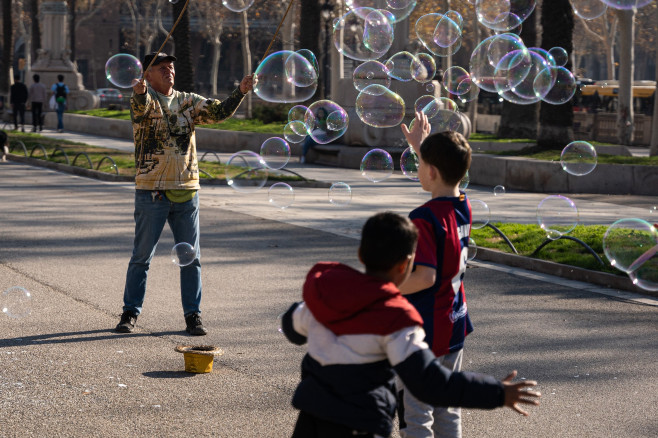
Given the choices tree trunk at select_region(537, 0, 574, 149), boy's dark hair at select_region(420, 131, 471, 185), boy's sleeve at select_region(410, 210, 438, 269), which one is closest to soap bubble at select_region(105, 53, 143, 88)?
boy's dark hair at select_region(420, 131, 471, 185)

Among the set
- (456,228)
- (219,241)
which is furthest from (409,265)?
(219,241)

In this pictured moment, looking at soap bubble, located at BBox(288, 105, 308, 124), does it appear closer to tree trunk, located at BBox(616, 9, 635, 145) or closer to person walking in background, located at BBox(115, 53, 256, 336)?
person walking in background, located at BBox(115, 53, 256, 336)

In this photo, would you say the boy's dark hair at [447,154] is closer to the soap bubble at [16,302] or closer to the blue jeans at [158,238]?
the blue jeans at [158,238]

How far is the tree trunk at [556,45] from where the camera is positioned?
19.0 metres

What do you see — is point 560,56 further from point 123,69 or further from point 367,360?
point 367,360

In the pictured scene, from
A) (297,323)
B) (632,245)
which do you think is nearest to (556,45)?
(632,245)

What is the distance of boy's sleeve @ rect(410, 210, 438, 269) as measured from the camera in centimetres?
353

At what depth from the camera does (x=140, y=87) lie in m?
6.32

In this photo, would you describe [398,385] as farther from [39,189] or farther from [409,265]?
[39,189]

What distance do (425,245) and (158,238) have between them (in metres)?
3.44

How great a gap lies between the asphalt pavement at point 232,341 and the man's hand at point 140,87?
5.20 ft

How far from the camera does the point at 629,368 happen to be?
6.09 metres

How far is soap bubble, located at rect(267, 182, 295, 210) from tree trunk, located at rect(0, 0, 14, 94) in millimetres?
28325

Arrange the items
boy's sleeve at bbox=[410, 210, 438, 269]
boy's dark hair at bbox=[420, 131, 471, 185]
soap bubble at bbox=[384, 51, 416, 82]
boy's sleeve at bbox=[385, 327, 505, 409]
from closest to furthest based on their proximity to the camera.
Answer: boy's sleeve at bbox=[385, 327, 505, 409] < boy's sleeve at bbox=[410, 210, 438, 269] < boy's dark hair at bbox=[420, 131, 471, 185] < soap bubble at bbox=[384, 51, 416, 82]
